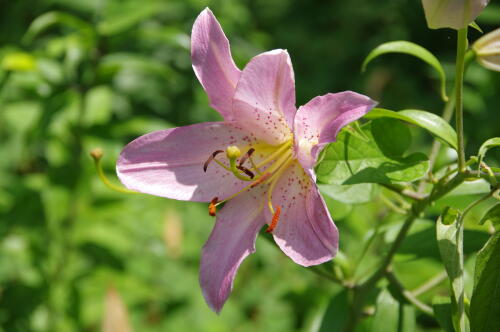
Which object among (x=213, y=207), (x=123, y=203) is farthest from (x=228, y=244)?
(x=123, y=203)

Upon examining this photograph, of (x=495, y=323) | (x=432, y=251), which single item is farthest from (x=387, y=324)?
(x=495, y=323)

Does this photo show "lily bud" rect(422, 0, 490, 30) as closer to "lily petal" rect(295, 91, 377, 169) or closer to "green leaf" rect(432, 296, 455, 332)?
"lily petal" rect(295, 91, 377, 169)

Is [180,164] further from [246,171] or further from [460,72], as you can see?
[460,72]

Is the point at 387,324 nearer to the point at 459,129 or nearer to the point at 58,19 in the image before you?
the point at 459,129

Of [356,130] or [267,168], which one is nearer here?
[356,130]

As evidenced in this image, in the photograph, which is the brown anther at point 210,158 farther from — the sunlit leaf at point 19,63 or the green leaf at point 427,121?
the sunlit leaf at point 19,63

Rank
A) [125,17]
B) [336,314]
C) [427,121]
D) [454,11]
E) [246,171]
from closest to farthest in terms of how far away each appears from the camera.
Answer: [454,11], [427,121], [246,171], [336,314], [125,17]

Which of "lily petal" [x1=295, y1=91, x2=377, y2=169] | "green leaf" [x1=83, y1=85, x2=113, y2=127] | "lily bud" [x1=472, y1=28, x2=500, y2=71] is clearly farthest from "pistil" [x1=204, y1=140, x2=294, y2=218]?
"green leaf" [x1=83, y1=85, x2=113, y2=127]
